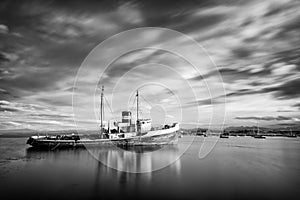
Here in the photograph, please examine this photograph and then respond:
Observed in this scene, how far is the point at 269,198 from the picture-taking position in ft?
56.4

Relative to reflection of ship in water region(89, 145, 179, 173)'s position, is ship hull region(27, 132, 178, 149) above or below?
above

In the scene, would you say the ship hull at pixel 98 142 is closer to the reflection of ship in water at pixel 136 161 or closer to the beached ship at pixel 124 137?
the beached ship at pixel 124 137

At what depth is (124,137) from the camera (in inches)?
2376

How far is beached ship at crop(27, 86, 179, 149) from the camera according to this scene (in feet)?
183

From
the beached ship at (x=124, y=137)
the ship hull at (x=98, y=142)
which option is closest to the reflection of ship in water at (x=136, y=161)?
the ship hull at (x=98, y=142)

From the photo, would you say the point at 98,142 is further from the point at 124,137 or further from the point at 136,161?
the point at 136,161

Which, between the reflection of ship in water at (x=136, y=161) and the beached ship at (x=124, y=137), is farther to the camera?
the beached ship at (x=124, y=137)

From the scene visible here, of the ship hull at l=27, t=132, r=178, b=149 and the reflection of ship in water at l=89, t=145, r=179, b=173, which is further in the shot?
the ship hull at l=27, t=132, r=178, b=149

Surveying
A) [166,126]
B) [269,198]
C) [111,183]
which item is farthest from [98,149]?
[269,198]

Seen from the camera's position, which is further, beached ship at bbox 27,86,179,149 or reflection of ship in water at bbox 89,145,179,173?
beached ship at bbox 27,86,179,149

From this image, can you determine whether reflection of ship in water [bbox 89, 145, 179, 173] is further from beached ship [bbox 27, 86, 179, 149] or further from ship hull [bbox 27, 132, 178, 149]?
beached ship [bbox 27, 86, 179, 149]

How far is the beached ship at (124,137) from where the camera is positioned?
183 feet

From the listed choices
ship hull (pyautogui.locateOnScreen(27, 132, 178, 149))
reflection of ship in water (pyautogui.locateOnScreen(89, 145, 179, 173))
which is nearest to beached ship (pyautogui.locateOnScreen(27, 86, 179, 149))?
ship hull (pyautogui.locateOnScreen(27, 132, 178, 149))

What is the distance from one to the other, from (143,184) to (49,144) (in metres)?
44.3
